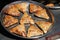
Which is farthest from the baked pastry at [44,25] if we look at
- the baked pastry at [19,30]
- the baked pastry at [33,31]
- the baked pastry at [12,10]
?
the baked pastry at [12,10]

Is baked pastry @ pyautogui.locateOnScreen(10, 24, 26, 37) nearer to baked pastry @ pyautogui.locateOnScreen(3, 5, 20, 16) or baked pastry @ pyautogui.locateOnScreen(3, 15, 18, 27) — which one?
baked pastry @ pyautogui.locateOnScreen(3, 15, 18, 27)

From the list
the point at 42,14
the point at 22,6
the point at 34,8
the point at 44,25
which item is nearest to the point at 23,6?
the point at 22,6

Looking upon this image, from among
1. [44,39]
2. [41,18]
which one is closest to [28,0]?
[41,18]

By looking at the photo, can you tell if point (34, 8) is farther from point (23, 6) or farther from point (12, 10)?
point (12, 10)

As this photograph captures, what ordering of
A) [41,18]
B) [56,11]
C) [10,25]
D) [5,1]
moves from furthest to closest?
[5,1] → [56,11] → [41,18] → [10,25]

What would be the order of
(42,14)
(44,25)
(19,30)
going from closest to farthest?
1. (19,30)
2. (44,25)
3. (42,14)

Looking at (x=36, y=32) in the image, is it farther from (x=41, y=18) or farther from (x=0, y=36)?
(x=0, y=36)

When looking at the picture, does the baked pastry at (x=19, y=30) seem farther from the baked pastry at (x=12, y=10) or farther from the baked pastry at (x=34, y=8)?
the baked pastry at (x=34, y=8)

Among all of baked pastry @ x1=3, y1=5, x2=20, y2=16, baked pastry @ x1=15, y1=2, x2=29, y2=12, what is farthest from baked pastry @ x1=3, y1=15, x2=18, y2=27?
baked pastry @ x1=15, y1=2, x2=29, y2=12
